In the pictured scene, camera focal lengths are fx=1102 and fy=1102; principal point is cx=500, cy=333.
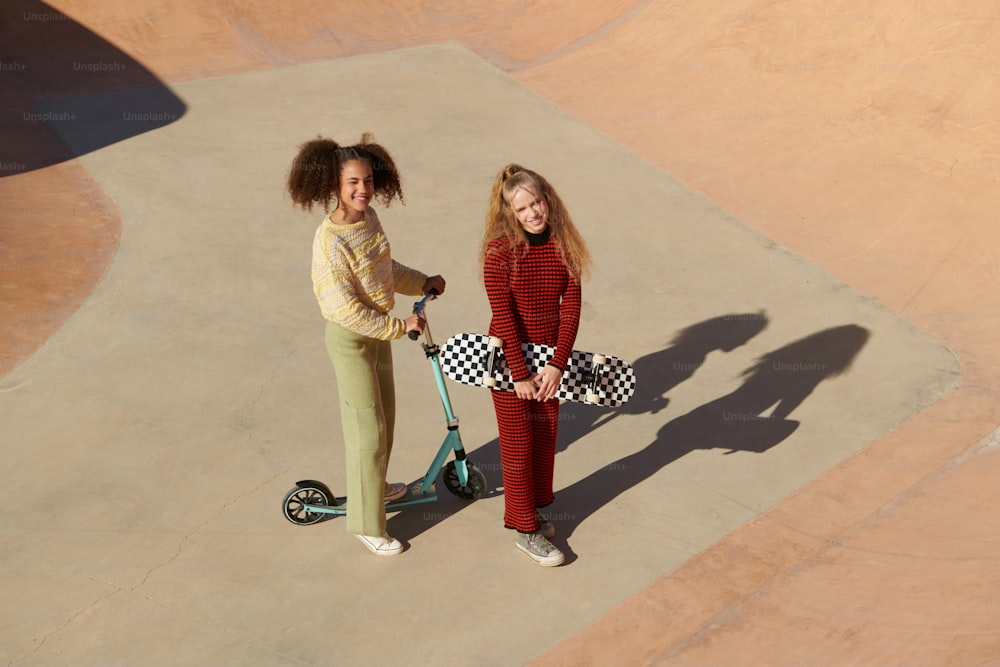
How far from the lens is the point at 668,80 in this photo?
11.5 m

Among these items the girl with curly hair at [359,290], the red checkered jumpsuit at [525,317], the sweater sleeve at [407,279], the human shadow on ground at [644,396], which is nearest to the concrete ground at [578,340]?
the human shadow on ground at [644,396]

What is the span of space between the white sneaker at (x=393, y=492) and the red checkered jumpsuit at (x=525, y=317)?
0.77 metres

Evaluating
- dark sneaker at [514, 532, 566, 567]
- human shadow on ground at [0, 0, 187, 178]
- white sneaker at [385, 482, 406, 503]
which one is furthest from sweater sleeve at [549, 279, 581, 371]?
human shadow on ground at [0, 0, 187, 178]

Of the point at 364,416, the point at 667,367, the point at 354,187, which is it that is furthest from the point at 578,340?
the point at 354,187

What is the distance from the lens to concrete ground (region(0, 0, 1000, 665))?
18.7ft

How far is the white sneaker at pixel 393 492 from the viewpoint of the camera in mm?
6293

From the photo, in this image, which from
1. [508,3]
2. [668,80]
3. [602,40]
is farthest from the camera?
[508,3]

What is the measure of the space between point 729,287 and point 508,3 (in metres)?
6.60

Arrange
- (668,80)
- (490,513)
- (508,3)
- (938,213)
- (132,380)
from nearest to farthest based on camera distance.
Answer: (490,513) → (132,380) → (938,213) → (668,80) → (508,3)

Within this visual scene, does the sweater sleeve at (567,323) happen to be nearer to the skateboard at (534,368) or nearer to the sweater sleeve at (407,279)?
the skateboard at (534,368)

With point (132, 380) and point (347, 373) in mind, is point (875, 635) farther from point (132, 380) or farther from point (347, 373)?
point (132, 380)

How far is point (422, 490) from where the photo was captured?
20.6 feet

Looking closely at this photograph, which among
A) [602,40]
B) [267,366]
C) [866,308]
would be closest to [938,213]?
[866,308]

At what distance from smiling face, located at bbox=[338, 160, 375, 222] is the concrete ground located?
1.94 metres
